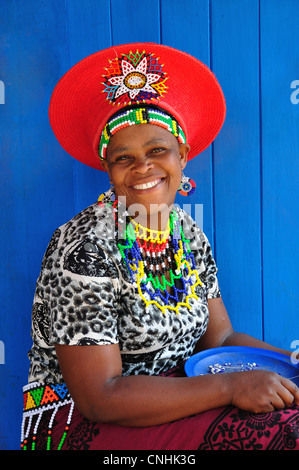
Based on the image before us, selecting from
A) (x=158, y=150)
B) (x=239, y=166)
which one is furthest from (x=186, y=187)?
(x=239, y=166)

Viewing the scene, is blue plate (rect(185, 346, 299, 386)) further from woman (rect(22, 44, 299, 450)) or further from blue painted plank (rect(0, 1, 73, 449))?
blue painted plank (rect(0, 1, 73, 449))

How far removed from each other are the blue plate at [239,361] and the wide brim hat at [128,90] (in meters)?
0.89

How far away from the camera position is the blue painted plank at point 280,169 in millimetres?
2080

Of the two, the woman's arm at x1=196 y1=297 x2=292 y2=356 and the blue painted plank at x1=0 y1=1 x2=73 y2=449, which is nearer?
the woman's arm at x1=196 y1=297 x2=292 y2=356

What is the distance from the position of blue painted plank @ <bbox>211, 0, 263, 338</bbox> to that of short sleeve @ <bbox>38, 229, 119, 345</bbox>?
86 centimetres

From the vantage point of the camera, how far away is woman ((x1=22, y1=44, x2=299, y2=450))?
1350 millimetres

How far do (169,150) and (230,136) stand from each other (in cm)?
62

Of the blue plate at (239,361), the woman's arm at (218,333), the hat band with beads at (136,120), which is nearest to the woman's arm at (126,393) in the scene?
the blue plate at (239,361)

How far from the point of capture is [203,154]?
2.17 m

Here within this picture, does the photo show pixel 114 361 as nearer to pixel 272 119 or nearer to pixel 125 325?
pixel 125 325

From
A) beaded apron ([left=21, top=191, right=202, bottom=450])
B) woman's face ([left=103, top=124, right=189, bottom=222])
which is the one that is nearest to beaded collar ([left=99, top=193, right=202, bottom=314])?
beaded apron ([left=21, top=191, right=202, bottom=450])

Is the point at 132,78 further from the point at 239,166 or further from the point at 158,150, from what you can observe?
the point at 239,166

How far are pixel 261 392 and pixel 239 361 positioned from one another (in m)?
0.39

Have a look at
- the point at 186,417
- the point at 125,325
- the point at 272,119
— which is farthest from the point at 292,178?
the point at 186,417
